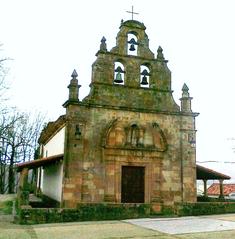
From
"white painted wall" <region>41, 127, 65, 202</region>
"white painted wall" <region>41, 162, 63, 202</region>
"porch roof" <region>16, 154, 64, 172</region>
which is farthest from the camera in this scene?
"white painted wall" <region>41, 127, 65, 202</region>

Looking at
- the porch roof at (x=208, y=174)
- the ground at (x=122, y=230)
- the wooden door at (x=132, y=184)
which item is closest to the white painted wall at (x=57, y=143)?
the wooden door at (x=132, y=184)

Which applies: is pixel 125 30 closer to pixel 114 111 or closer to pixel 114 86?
pixel 114 86

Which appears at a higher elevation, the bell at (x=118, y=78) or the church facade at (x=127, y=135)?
the bell at (x=118, y=78)

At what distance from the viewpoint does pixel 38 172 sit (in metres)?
31.7

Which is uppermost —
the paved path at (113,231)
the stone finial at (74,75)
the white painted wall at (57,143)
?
the stone finial at (74,75)

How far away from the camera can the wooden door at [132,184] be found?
1884 cm

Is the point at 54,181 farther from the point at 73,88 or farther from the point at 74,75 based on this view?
the point at 74,75

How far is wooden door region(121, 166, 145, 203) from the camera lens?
18.8m

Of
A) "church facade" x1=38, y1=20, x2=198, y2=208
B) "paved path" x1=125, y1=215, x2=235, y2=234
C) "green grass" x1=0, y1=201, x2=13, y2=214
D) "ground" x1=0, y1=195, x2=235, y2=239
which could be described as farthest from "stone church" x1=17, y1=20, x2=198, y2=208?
"paved path" x1=125, y1=215, x2=235, y2=234

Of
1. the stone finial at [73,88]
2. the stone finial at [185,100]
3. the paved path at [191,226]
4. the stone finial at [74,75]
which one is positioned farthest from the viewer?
the stone finial at [185,100]

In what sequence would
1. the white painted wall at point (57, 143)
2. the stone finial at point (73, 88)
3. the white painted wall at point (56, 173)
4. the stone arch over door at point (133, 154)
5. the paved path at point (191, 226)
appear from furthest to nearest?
the white painted wall at point (57, 143) < the white painted wall at point (56, 173) < the stone arch over door at point (133, 154) < the stone finial at point (73, 88) < the paved path at point (191, 226)

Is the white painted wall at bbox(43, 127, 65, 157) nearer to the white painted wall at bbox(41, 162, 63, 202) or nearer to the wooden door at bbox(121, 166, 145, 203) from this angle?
the white painted wall at bbox(41, 162, 63, 202)

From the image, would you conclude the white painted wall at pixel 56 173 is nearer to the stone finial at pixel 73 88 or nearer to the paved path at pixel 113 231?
the stone finial at pixel 73 88

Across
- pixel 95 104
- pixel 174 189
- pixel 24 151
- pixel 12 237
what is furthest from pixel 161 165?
pixel 24 151
